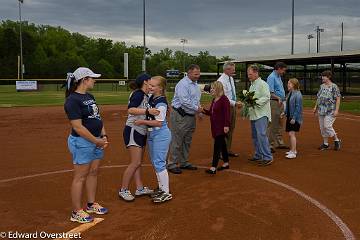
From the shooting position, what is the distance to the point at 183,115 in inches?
315

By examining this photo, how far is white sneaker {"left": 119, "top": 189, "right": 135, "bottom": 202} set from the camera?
19.9ft

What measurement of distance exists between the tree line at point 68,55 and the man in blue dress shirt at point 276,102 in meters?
70.9

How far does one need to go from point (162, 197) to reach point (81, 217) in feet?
4.08

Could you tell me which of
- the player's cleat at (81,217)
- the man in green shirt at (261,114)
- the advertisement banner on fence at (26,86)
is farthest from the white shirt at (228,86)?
the advertisement banner on fence at (26,86)

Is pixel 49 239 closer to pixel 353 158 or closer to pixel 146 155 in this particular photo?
pixel 146 155

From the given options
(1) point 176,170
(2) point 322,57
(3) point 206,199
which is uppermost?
(2) point 322,57

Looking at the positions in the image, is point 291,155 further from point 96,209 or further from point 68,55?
point 68,55

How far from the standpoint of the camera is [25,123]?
16.6 metres

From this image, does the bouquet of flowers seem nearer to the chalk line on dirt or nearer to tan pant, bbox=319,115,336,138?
the chalk line on dirt

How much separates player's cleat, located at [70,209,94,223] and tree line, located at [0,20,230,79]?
7475cm

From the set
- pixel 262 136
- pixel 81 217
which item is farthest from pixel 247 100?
pixel 81 217

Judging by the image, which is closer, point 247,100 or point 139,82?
point 139,82

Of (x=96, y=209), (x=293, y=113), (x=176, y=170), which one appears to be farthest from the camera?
(x=293, y=113)

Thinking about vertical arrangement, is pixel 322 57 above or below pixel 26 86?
above
